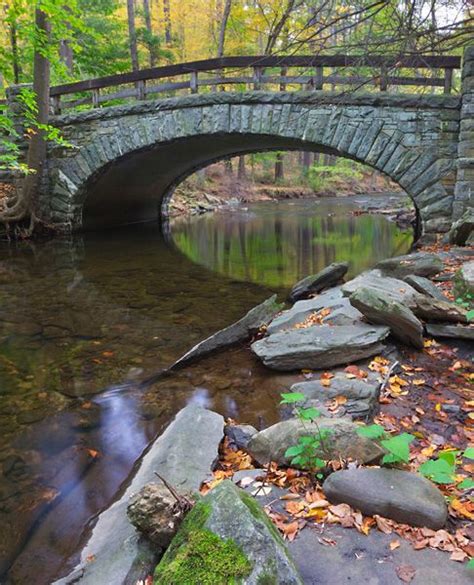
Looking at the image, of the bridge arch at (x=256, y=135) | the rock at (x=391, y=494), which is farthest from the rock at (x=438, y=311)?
the bridge arch at (x=256, y=135)

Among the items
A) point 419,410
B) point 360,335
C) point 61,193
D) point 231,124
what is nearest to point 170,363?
point 360,335

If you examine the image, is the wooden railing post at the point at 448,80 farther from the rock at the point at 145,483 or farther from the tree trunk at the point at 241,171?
the tree trunk at the point at 241,171

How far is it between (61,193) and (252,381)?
9984 mm

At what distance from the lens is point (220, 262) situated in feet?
31.6

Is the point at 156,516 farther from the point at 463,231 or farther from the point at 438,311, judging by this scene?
the point at 463,231

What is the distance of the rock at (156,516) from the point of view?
1.65m

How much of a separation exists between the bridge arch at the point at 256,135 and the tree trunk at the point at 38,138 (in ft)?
2.02

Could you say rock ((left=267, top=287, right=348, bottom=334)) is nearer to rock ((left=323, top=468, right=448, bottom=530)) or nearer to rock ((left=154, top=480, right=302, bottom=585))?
rock ((left=323, top=468, right=448, bottom=530))

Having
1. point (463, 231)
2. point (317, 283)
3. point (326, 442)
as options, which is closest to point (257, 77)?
point (463, 231)

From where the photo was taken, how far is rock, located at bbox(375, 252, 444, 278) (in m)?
5.85

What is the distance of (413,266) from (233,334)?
279cm

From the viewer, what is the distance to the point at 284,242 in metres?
12.4

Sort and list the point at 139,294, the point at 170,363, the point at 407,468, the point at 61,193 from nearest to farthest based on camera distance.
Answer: the point at 407,468
the point at 170,363
the point at 139,294
the point at 61,193

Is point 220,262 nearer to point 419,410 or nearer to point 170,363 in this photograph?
point 170,363
